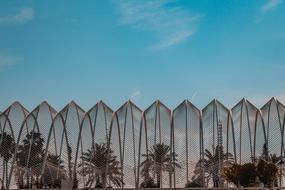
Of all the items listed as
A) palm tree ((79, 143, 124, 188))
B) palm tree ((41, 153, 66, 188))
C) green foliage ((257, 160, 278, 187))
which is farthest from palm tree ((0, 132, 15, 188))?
green foliage ((257, 160, 278, 187))

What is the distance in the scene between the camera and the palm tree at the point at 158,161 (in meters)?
83.7

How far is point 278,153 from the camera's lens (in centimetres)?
8331

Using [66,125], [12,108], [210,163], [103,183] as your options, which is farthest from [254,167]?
[12,108]

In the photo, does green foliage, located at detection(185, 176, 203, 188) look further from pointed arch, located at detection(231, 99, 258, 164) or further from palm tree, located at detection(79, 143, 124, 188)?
palm tree, located at detection(79, 143, 124, 188)

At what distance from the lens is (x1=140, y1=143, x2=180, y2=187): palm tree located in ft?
275

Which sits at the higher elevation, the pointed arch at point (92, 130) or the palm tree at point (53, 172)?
the pointed arch at point (92, 130)

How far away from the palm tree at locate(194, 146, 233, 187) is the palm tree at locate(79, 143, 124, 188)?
1253cm

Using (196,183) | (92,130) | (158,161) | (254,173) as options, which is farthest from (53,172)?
(254,173)

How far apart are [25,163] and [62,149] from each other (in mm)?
6204

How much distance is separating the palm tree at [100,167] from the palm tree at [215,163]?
12.5 meters

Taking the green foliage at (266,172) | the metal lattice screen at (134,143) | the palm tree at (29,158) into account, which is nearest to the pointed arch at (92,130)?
the metal lattice screen at (134,143)

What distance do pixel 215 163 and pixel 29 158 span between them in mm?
28731

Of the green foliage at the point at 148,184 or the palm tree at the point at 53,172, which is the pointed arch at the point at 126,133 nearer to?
the green foliage at the point at 148,184

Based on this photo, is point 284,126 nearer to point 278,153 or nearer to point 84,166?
point 278,153
